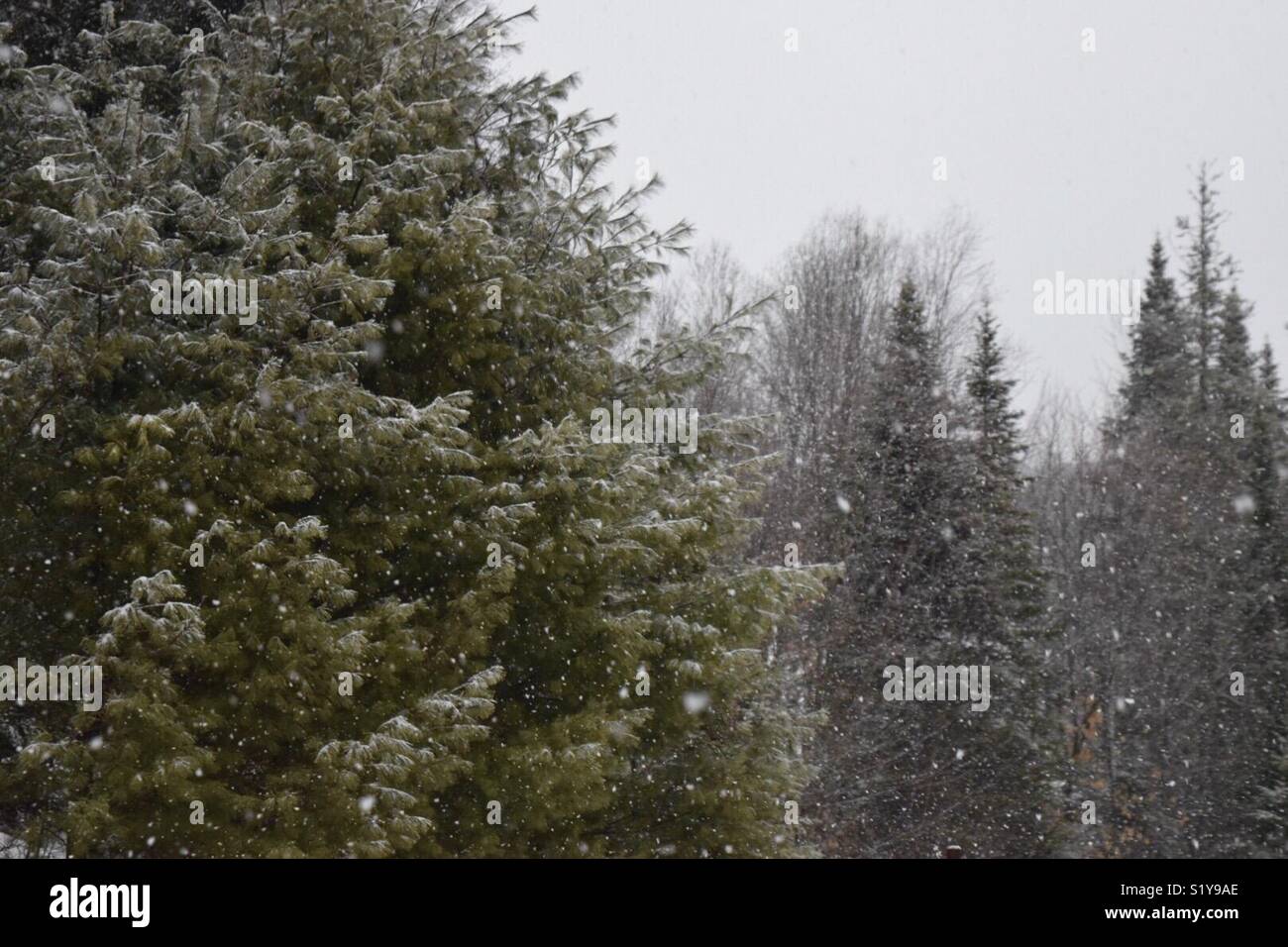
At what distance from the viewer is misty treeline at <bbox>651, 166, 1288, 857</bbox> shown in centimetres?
1948

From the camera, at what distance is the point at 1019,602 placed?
2122 cm

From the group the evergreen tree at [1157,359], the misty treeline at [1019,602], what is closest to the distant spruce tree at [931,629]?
the misty treeline at [1019,602]

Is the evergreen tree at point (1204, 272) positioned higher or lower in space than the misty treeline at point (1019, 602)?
Answer: higher

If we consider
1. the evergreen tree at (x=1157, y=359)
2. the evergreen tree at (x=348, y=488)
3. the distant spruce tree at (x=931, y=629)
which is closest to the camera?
the evergreen tree at (x=348, y=488)

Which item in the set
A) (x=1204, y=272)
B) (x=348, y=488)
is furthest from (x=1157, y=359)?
(x=348, y=488)

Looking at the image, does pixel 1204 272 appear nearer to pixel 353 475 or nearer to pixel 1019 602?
pixel 1019 602

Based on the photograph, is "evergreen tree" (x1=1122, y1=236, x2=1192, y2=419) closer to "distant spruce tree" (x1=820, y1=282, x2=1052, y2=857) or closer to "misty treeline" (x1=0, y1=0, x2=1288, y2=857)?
"distant spruce tree" (x1=820, y1=282, x2=1052, y2=857)

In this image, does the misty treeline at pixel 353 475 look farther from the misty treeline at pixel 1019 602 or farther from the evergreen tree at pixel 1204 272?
the evergreen tree at pixel 1204 272

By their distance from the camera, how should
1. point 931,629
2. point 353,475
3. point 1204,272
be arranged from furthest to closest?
point 1204,272
point 931,629
point 353,475

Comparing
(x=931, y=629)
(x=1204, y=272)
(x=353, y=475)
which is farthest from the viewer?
(x=1204, y=272)

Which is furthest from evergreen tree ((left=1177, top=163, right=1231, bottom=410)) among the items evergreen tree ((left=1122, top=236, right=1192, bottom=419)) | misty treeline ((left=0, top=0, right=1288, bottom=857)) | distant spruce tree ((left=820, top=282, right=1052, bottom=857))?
misty treeline ((left=0, top=0, right=1288, bottom=857))

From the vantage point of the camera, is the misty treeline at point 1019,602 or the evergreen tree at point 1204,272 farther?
the evergreen tree at point 1204,272

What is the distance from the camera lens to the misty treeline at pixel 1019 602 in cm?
1948

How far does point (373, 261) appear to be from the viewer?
25.4 feet
